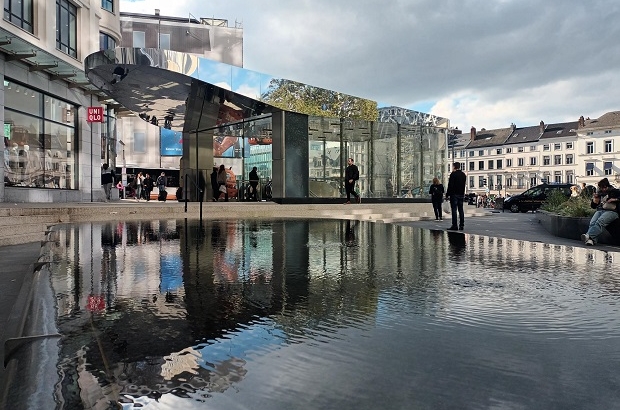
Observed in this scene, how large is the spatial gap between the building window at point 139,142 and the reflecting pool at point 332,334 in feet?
168

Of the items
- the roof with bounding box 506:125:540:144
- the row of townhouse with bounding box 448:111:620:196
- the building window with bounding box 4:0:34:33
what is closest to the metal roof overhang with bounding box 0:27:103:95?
the building window with bounding box 4:0:34:33

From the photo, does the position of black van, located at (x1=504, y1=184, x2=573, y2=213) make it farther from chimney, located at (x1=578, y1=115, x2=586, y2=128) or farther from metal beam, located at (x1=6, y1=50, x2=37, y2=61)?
chimney, located at (x1=578, y1=115, x2=586, y2=128)

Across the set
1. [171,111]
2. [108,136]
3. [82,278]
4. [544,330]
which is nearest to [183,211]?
[171,111]

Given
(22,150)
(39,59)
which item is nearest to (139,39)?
(39,59)

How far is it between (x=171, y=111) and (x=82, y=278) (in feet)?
65.6

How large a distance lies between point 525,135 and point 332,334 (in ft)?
357

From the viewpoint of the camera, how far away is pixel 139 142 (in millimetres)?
54469

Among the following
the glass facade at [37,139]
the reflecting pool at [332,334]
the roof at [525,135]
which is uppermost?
the roof at [525,135]

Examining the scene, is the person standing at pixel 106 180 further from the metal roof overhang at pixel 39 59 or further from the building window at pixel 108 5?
the building window at pixel 108 5

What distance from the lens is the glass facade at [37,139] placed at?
1945cm

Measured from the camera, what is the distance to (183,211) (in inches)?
648

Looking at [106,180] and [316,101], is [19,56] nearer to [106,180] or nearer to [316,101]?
[106,180]

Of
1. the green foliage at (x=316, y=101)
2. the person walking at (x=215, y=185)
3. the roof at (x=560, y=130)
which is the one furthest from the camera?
the roof at (x=560, y=130)

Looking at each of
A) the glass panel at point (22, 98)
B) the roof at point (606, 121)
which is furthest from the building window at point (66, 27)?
the roof at point (606, 121)
